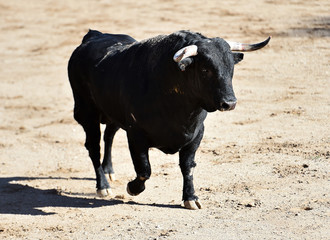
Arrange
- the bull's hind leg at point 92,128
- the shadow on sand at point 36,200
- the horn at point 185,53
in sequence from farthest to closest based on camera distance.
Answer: the bull's hind leg at point 92,128, the shadow on sand at point 36,200, the horn at point 185,53

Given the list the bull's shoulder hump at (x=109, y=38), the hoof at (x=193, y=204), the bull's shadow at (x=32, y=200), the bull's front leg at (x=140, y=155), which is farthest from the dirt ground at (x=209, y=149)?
the bull's shoulder hump at (x=109, y=38)

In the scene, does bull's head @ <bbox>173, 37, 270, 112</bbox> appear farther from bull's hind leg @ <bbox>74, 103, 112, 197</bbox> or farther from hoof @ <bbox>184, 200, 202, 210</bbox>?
bull's hind leg @ <bbox>74, 103, 112, 197</bbox>

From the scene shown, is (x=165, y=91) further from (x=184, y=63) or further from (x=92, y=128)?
(x=92, y=128)

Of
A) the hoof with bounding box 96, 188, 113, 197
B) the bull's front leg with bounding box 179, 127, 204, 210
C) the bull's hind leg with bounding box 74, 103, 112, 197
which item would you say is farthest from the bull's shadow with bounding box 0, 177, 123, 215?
the bull's front leg with bounding box 179, 127, 204, 210

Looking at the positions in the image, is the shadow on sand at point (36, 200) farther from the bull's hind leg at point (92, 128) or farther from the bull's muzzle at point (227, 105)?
the bull's muzzle at point (227, 105)

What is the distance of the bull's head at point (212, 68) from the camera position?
20.1ft

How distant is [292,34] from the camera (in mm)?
13828

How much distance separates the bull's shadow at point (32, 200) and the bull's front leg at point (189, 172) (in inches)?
34.3

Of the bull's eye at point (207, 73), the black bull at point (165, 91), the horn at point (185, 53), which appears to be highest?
the horn at point (185, 53)

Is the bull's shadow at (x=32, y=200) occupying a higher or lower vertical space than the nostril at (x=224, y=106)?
lower

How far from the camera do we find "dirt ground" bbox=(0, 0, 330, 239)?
6.58m

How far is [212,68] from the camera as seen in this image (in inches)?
245

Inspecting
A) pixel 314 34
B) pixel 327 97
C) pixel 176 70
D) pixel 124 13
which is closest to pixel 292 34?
pixel 314 34

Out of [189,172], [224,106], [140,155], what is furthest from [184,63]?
[189,172]
